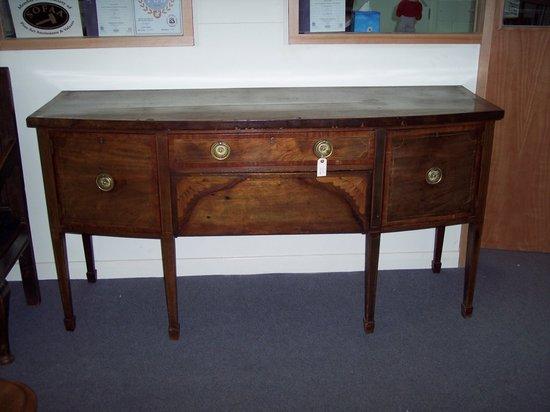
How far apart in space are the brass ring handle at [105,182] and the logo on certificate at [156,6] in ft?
2.67

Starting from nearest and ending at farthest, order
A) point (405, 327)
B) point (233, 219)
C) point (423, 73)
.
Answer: point (233, 219) → point (405, 327) → point (423, 73)

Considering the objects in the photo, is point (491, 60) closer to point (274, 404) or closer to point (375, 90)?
point (375, 90)

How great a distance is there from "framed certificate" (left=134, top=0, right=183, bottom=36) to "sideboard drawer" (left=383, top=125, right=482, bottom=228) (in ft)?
3.53

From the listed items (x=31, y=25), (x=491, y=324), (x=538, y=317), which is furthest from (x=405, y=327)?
(x=31, y=25)

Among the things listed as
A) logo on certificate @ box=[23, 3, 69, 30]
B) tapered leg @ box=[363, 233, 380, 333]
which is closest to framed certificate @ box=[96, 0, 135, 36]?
logo on certificate @ box=[23, 3, 69, 30]

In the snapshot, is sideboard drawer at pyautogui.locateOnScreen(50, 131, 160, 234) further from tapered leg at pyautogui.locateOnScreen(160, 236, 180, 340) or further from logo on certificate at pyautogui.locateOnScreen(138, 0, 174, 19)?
logo on certificate at pyautogui.locateOnScreen(138, 0, 174, 19)

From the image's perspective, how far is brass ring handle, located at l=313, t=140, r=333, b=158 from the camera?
2.04m

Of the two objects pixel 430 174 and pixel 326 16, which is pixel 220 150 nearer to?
pixel 430 174

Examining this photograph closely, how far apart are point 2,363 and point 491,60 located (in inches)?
96.4

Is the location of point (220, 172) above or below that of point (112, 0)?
below

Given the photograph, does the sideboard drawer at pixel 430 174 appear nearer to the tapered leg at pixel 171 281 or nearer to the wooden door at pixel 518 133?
the wooden door at pixel 518 133

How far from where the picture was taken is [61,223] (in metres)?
2.21

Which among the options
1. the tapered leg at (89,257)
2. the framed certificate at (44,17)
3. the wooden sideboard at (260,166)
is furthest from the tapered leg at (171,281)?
the framed certificate at (44,17)

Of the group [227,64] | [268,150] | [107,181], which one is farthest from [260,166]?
[227,64]
